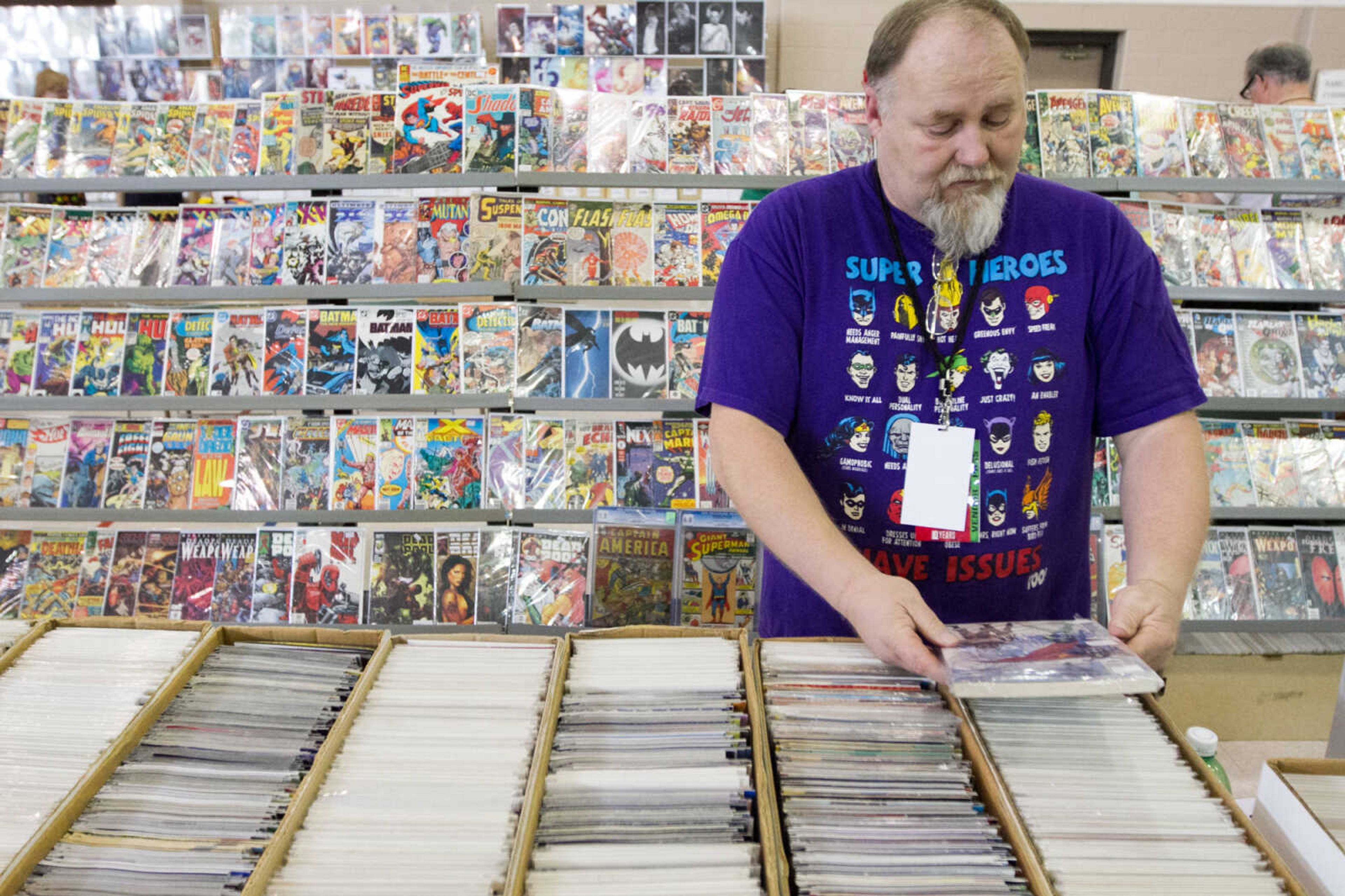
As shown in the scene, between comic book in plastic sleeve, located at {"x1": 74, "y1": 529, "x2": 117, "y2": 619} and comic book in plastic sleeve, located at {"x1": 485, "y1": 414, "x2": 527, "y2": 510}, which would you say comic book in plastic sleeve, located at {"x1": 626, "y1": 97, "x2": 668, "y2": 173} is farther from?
comic book in plastic sleeve, located at {"x1": 74, "y1": 529, "x2": 117, "y2": 619}

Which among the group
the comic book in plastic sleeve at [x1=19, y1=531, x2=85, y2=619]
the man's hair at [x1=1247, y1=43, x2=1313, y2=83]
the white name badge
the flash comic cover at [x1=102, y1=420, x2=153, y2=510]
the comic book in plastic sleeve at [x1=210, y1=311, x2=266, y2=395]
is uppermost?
the man's hair at [x1=1247, y1=43, x2=1313, y2=83]

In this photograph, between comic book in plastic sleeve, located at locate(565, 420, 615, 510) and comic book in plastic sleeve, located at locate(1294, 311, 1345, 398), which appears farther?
comic book in plastic sleeve, located at locate(1294, 311, 1345, 398)

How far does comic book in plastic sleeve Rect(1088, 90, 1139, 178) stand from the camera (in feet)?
9.91

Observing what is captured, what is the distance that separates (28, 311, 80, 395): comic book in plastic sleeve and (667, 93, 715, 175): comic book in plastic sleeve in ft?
6.55

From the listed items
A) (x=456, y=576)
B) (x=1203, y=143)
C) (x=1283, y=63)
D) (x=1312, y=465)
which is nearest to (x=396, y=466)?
(x=456, y=576)

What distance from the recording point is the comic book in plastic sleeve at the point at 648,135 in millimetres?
2969

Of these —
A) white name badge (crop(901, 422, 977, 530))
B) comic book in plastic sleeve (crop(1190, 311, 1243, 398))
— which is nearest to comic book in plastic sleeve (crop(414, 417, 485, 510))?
white name badge (crop(901, 422, 977, 530))

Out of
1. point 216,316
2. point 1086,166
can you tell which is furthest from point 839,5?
point 216,316

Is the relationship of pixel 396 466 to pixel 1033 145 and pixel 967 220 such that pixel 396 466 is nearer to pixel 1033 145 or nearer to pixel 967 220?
pixel 967 220

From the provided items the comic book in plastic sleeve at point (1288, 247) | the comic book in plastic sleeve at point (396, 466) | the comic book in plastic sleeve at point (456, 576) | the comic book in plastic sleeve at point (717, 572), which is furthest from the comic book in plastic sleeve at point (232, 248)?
the comic book in plastic sleeve at point (1288, 247)

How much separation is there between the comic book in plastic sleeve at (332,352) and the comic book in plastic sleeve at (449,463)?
0.27 m

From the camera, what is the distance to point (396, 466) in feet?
9.33

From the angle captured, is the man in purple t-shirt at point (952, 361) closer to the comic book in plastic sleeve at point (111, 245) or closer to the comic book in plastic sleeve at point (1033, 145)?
the comic book in plastic sleeve at point (1033, 145)

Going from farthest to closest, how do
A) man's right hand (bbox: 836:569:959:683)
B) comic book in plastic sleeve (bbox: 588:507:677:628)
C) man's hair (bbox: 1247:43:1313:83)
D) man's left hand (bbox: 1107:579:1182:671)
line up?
man's hair (bbox: 1247:43:1313:83), comic book in plastic sleeve (bbox: 588:507:677:628), man's left hand (bbox: 1107:579:1182:671), man's right hand (bbox: 836:569:959:683)
